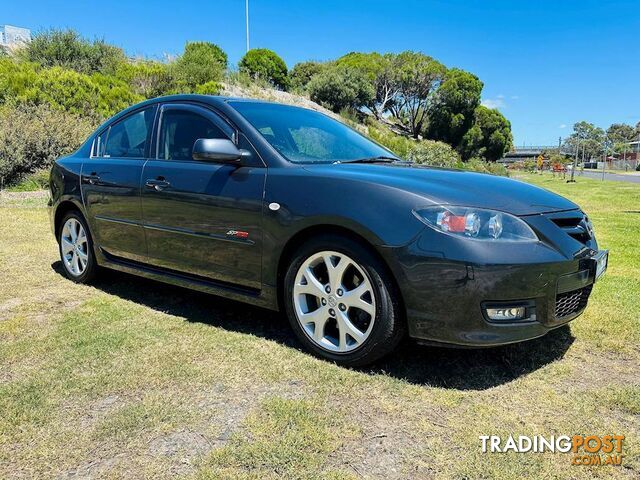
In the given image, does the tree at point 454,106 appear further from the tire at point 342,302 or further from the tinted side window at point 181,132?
the tire at point 342,302

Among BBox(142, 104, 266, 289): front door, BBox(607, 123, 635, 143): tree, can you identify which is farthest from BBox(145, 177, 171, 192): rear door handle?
BBox(607, 123, 635, 143): tree

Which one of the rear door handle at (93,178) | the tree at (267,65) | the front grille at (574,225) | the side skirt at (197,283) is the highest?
the tree at (267,65)

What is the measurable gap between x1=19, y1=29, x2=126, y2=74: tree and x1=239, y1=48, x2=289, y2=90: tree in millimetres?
13461

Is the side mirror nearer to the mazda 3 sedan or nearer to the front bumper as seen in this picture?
the mazda 3 sedan

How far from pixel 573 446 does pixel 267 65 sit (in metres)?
33.1

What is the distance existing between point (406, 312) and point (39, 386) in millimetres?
1929

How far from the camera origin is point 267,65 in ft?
107

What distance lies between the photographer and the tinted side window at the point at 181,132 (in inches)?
144

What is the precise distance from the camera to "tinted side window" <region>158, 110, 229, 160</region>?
3.67 meters

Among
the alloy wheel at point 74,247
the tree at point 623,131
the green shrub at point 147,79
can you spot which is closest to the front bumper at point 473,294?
the alloy wheel at point 74,247

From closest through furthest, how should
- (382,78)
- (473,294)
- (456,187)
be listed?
(473,294)
(456,187)
(382,78)

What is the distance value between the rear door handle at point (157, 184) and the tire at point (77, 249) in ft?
3.62

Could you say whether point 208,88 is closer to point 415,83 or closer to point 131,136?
point 131,136

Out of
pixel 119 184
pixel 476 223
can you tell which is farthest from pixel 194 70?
pixel 476 223
